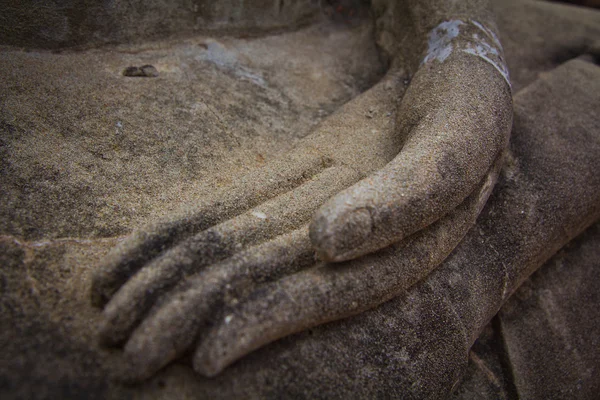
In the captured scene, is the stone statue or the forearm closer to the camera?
the stone statue

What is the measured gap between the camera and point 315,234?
931mm

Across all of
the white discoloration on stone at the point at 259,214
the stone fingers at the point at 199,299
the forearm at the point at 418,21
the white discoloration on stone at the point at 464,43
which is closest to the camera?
the stone fingers at the point at 199,299

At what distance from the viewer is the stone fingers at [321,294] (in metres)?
0.86

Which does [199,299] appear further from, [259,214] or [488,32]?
[488,32]

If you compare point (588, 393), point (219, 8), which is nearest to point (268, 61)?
point (219, 8)

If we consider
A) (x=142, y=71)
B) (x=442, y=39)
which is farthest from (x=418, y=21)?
(x=142, y=71)

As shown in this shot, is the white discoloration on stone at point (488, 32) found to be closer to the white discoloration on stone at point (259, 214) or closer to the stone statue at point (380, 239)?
the stone statue at point (380, 239)

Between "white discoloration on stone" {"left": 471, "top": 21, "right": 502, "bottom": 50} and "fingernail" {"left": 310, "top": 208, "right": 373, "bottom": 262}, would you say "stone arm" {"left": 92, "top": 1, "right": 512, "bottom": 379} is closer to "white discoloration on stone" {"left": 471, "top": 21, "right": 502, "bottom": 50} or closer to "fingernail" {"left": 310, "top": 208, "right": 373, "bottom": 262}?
"fingernail" {"left": 310, "top": 208, "right": 373, "bottom": 262}

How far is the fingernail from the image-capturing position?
917mm

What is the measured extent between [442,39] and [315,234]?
956mm

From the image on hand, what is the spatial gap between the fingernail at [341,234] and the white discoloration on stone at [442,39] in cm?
78

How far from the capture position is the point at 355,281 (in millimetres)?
990

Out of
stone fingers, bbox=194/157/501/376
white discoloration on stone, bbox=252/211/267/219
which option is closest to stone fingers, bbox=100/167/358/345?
white discoloration on stone, bbox=252/211/267/219

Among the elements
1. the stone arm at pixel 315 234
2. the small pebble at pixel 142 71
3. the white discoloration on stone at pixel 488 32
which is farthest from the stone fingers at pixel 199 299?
the white discoloration on stone at pixel 488 32
